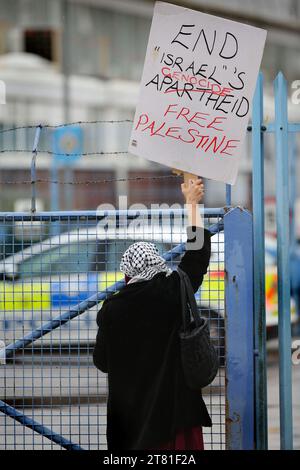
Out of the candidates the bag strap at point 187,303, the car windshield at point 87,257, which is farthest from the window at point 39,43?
the bag strap at point 187,303

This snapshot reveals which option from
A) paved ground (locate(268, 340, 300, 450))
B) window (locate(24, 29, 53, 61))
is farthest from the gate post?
window (locate(24, 29, 53, 61))

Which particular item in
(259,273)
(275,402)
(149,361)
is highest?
(259,273)

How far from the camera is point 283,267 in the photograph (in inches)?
224

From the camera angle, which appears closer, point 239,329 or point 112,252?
point 239,329

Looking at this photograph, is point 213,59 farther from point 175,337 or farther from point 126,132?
point 126,132

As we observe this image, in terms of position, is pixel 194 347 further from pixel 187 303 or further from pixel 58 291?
pixel 58 291

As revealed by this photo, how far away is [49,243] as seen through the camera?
6.30 m

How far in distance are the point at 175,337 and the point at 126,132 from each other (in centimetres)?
2118

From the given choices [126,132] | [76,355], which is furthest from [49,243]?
[126,132]

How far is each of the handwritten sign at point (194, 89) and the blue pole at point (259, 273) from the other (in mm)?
164

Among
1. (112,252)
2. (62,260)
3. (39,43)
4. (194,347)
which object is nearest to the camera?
(194,347)

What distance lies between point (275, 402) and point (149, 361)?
5181mm

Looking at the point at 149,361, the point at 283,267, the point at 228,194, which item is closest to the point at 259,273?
the point at 283,267

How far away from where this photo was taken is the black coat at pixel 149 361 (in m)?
5.14
